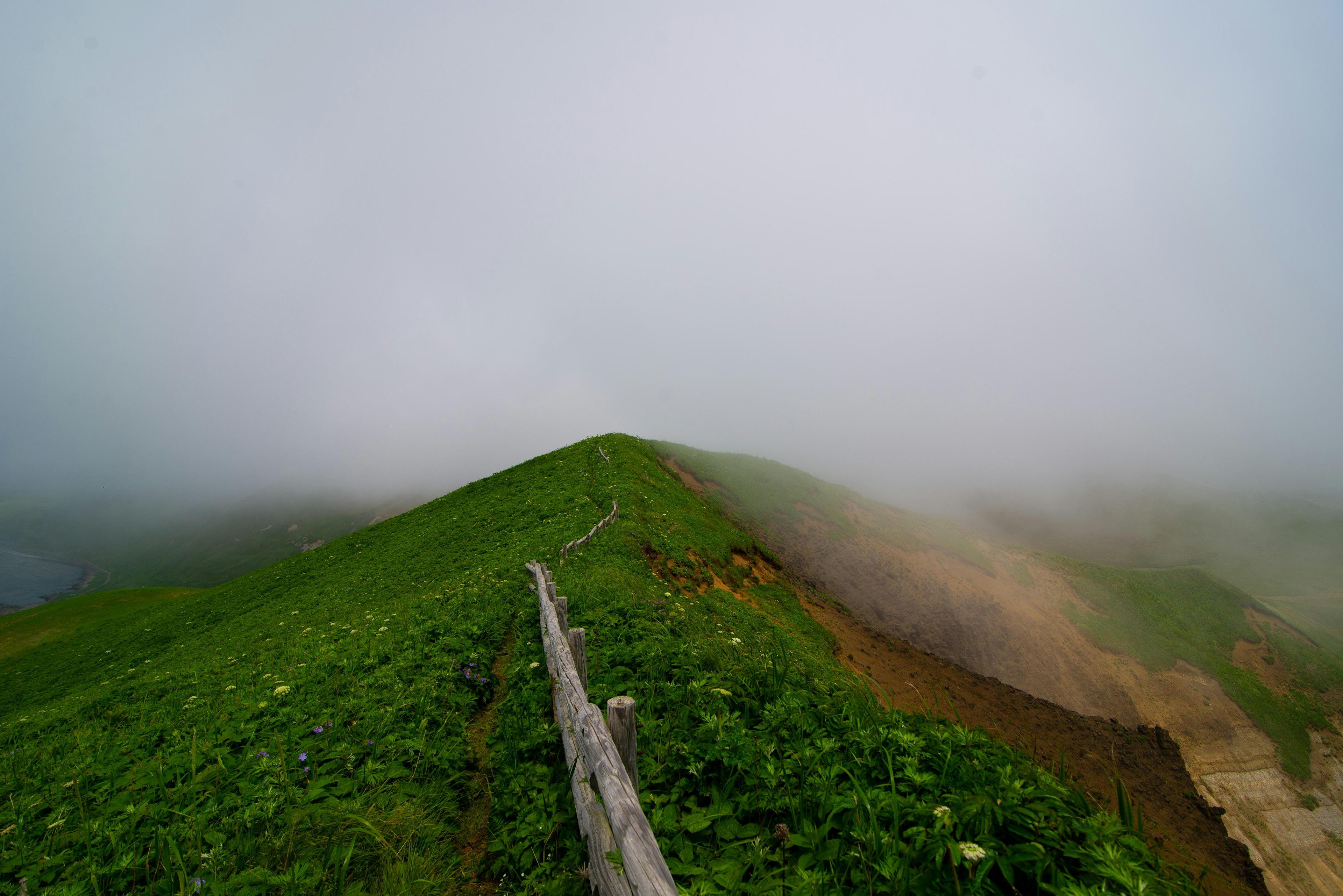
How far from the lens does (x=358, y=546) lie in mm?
25719

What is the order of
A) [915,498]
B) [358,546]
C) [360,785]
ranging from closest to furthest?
[360,785]
[358,546]
[915,498]

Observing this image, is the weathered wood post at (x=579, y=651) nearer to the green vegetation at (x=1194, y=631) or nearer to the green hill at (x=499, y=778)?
the green hill at (x=499, y=778)

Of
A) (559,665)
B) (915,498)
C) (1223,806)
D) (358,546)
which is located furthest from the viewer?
(915,498)

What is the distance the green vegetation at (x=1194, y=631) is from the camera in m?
31.6

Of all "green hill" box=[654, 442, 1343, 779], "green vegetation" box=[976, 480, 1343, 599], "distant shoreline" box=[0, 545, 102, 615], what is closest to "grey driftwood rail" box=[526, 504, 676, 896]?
"green hill" box=[654, 442, 1343, 779]

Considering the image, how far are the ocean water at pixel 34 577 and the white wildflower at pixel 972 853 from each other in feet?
678

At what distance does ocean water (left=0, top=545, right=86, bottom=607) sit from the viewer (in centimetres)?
12875

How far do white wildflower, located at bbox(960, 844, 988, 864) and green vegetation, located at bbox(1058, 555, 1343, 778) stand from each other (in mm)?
46965

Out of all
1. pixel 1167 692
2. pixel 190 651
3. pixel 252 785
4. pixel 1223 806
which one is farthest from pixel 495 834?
pixel 1167 692

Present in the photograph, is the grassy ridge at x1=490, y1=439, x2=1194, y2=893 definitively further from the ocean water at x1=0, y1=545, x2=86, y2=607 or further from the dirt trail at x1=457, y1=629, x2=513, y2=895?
the ocean water at x1=0, y1=545, x2=86, y2=607

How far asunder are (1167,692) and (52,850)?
5215cm

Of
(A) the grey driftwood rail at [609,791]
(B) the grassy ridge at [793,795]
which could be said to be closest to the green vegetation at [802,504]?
(B) the grassy ridge at [793,795]

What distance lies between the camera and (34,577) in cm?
15238

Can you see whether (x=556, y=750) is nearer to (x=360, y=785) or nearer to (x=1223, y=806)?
(x=360, y=785)
